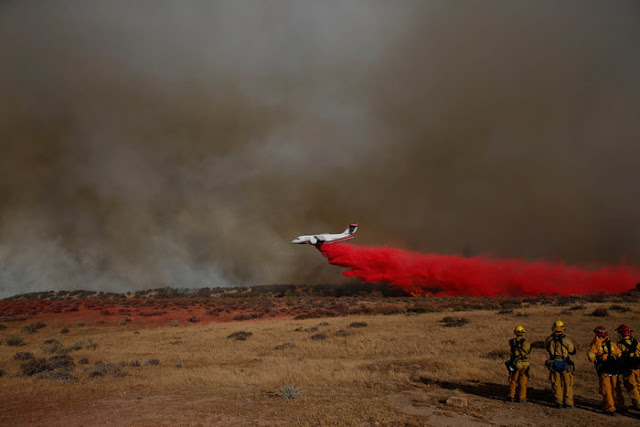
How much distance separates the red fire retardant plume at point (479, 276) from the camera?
175ft

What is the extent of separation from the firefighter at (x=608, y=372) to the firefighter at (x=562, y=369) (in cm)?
53

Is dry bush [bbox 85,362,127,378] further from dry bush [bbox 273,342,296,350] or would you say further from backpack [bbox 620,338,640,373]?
backpack [bbox 620,338,640,373]

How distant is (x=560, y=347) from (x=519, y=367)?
1.27m

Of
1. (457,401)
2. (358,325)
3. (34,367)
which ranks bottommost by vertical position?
(34,367)

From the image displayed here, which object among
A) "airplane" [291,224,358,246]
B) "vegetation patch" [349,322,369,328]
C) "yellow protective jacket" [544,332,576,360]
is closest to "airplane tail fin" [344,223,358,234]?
"airplane" [291,224,358,246]

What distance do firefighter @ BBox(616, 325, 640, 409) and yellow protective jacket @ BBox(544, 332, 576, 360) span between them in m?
1.21

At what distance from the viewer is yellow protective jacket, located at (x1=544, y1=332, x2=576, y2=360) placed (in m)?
10.5

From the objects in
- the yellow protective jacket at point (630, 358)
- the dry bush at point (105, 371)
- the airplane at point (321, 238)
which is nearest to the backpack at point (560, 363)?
the yellow protective jacket at point (630, 358)

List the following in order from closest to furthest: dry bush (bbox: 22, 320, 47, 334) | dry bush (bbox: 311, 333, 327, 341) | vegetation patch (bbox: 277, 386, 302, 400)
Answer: vegetation patch (bbox: 277, 386, 302, 400)
dry bush (bbox: 311, 333, 327, 341)
dry bush (bbox: 22, 320, 47, 334)

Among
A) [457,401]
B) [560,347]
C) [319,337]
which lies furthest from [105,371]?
[560,347]

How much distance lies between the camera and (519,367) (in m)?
11.0

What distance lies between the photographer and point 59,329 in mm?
34906

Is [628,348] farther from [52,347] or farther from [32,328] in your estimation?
[32,328]

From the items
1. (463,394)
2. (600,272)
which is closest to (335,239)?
(463,394)
